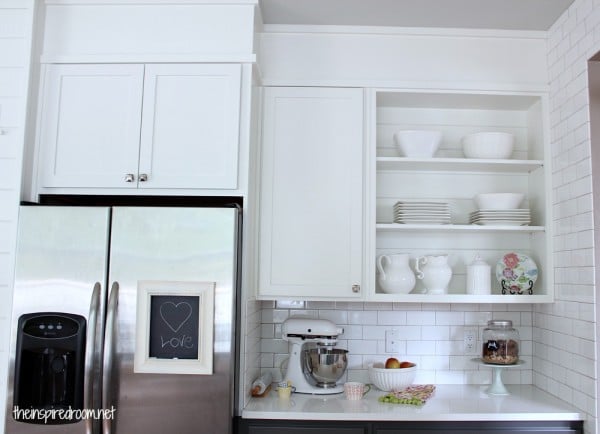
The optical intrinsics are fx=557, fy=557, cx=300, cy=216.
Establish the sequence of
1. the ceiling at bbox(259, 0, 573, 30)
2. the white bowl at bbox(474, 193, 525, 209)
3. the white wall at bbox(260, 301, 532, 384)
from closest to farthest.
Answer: the ceiling at bbox(259, 0, 573, 30) < the white bowl at bbox(474, 193, 525, 209) < the white wall at bbox(260, 301, 532, 384)

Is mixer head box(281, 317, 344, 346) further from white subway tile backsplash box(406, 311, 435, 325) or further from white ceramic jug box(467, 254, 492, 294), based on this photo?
white ceramic jug box(467, 254, 492, 294)

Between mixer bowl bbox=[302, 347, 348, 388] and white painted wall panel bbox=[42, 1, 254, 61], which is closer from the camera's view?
white painted wall panel bbox=[42, 1, 254, 61]

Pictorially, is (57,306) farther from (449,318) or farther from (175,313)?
(449,318)

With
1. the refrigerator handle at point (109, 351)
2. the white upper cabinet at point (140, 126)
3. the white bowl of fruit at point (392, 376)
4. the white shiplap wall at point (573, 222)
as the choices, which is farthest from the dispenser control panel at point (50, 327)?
the white shiplap wall at point (573, 222)

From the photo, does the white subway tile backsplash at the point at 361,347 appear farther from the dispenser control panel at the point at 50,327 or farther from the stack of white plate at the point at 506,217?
the dispenser control panel at the point at 50,327

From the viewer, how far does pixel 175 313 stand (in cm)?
209

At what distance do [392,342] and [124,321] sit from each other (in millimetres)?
1413

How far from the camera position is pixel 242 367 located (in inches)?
90.4

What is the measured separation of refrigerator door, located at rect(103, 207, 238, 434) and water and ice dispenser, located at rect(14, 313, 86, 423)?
11cm

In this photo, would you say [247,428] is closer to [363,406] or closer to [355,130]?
[363,406]

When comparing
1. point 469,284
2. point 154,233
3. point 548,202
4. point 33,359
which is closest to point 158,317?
point 154,233

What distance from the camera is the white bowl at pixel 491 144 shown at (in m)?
2.73

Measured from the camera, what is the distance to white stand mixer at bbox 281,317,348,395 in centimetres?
262

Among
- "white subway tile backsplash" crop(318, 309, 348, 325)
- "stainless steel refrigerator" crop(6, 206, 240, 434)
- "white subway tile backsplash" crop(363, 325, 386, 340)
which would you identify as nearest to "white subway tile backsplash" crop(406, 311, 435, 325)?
"white subway tile backsplash" crop(363, 325, 386, 340)
